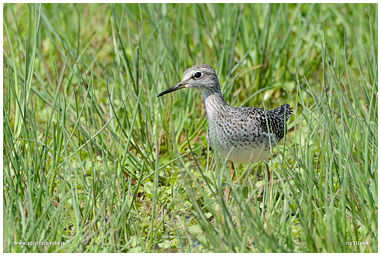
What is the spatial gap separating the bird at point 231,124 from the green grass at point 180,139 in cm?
21

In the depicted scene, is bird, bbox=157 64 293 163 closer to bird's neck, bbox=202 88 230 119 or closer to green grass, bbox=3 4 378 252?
bird's neck, bbox=202 88 230 119

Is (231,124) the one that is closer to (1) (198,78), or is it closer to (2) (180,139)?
(1) (198,78)

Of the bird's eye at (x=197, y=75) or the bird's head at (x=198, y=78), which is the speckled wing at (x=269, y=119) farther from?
the bird's eye at (x=197, y=75)

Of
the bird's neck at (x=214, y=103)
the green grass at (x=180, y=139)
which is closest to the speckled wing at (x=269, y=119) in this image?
the green grass at (x=180, y=139)

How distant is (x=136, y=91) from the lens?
17.5 ft

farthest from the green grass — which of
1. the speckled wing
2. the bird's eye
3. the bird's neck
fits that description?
the bird's eye

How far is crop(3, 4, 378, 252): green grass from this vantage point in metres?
3.37

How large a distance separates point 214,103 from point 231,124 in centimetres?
36

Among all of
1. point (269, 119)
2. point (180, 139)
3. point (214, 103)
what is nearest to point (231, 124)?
point (214, 103)

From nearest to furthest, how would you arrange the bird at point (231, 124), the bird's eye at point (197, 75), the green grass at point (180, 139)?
the green grass at point (180, 139), the bird at point (231, 124), the bird's eye at point (197, 75)

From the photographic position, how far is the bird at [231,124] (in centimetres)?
483

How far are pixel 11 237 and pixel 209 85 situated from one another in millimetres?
2687

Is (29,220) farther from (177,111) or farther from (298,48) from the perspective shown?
(298,48)

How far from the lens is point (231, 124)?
15.9 feet
